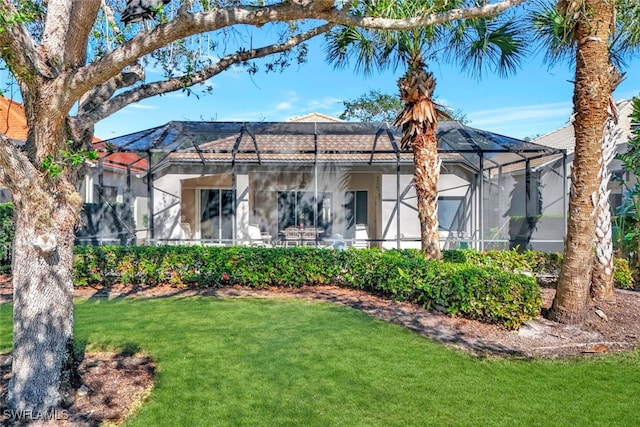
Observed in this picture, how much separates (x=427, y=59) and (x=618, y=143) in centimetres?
647

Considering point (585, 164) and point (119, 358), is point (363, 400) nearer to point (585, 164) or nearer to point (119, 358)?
point (119, 358)

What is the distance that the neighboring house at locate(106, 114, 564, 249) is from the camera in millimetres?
10695

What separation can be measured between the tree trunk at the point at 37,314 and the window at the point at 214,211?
9.50 m

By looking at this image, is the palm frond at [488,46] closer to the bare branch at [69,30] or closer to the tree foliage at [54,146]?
the tree foliage at [54,146]

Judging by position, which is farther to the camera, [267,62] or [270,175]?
[270,175]

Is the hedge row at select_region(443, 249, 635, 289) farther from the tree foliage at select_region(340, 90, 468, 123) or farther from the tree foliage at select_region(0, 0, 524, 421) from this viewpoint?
the tree foliage at select_region(340, 90, 468, 123)

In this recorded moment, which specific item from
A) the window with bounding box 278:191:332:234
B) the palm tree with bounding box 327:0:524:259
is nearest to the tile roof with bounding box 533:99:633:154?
the palm tree with bounding box 327:0:524:259

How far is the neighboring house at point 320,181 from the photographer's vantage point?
35.1 ft

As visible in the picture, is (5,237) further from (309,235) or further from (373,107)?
(373,107)

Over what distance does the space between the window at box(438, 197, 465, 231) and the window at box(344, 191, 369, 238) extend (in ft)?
7.43

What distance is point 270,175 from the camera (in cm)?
1212

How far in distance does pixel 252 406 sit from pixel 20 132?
42.7ft

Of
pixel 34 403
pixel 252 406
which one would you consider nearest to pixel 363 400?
pixel 252 406

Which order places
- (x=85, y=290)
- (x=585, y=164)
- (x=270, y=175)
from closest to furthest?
(x=585, y=164) < (x=85, y=290) < (x=270, y=175)
